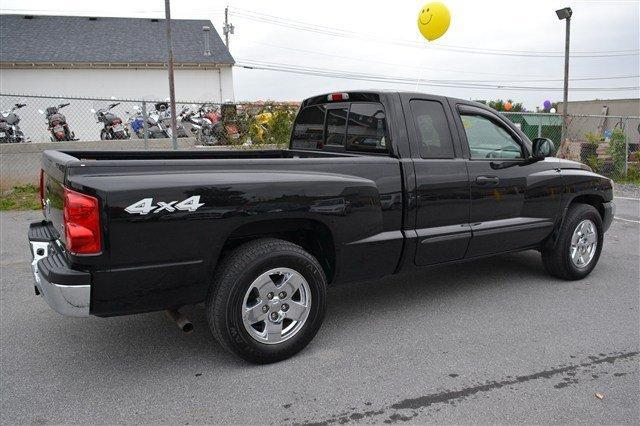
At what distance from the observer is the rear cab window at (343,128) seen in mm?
4078

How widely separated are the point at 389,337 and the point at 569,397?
125 cm

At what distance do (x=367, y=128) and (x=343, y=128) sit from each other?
32cm

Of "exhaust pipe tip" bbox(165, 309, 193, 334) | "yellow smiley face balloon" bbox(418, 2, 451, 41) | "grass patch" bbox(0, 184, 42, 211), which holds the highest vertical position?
"yellow smiley face balloon" bbox(418, 2, 451, 41)

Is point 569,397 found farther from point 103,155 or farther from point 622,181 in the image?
point 622,181

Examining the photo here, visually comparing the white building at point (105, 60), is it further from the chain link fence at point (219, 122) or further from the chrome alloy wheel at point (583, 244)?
the chrome alloy wheel at point (583, 244)

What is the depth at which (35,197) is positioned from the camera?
9305mm

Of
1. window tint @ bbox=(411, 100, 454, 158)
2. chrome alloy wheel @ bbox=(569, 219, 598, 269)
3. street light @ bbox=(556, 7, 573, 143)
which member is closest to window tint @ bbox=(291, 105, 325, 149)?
window tint @ bbox=(411, 100, 454, 158)

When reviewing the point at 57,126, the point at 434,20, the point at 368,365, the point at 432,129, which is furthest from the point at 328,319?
the point at 57,126

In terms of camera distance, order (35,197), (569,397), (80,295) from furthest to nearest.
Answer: (35,197) < (569,397) < (80,295)

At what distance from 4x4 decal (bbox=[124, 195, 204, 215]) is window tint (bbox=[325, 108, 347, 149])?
1.83 m

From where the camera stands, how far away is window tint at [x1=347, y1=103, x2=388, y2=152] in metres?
4.04

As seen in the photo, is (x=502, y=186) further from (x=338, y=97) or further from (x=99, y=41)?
(x=99, y=41)

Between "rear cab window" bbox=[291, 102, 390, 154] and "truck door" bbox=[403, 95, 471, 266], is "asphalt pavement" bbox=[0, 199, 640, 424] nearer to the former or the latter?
"truck door" bbox=[403, 95, 471, 266]

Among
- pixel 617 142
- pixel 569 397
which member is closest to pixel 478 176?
pixel 569 397
